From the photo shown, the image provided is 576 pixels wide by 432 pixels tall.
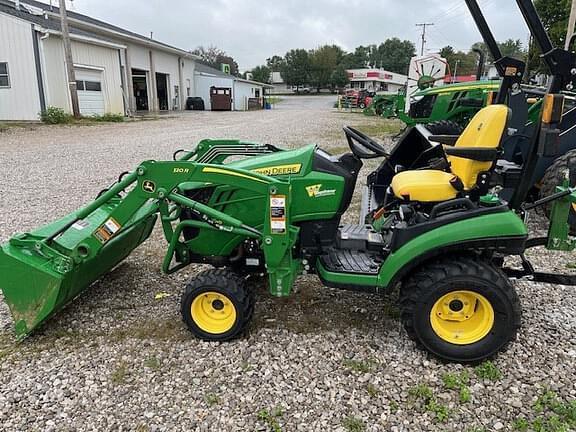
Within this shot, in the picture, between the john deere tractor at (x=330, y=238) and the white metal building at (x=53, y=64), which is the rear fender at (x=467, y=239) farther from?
the white metal building at (x=53, y=64)

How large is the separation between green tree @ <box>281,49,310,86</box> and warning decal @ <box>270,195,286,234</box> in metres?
89.0

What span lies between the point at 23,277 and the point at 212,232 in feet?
3.86

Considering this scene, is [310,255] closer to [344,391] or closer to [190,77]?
[344,391]

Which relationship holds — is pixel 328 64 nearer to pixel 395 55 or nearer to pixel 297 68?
pixel 297 68

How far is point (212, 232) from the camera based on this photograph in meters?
3.16

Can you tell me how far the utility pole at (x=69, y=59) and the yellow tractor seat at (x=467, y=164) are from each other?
17.4 metres

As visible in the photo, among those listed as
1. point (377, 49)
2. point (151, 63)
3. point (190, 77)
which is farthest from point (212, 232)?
point (377, 49)

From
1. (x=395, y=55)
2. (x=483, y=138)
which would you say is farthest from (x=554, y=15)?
(x=395, y=55)

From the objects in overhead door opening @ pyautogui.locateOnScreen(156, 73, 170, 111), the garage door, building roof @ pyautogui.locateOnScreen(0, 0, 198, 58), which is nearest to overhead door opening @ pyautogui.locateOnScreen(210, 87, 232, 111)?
overhead door opening @ pyautogui.locateOnScreen(156, 73, 170, 111)

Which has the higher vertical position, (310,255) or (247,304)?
(310,255)

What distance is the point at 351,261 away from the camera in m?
3.06

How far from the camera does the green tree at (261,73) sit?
281 feet

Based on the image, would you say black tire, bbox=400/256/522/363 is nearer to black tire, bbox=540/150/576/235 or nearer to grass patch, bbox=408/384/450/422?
grass patch, bbox=408/384/450/422

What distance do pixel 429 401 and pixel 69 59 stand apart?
724 inches
